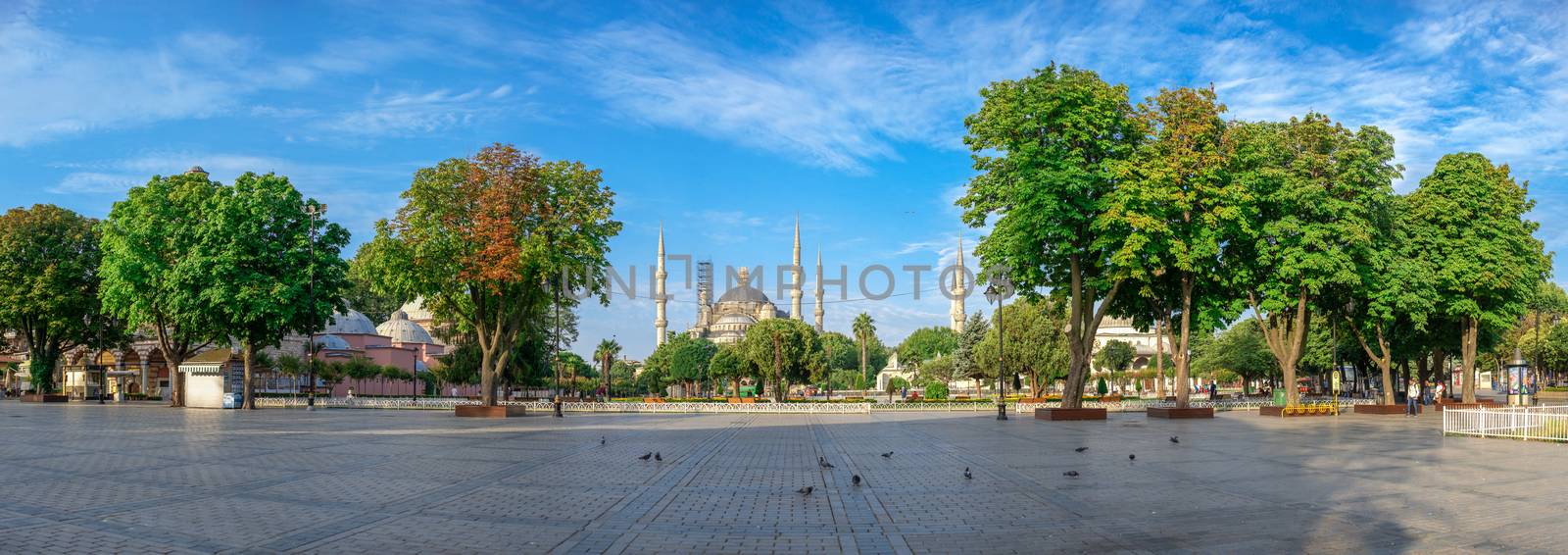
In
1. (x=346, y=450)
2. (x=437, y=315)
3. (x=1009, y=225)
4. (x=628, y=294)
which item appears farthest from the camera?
(x=628, y=294)

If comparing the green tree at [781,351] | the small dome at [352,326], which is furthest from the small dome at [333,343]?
the green tree at [781,351]

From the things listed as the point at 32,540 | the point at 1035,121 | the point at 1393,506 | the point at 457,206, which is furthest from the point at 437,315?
the point at 1393,506

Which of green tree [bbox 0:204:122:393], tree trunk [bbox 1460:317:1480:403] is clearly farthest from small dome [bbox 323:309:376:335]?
tree trunk [bbox 1460:317:1480:403]

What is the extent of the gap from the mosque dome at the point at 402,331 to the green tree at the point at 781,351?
130ft

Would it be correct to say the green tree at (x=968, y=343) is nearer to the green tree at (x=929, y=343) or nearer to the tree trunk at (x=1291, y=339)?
the tree trunk at (x=1291, y=339)

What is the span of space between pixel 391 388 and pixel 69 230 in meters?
28.7

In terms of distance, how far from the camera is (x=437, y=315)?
36.8 meters

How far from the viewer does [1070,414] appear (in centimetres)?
2958

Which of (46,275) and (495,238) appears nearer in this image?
(495,238)

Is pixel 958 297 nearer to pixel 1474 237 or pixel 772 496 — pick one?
pixel 1474 237

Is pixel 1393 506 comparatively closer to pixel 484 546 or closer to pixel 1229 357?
pixel 484 546

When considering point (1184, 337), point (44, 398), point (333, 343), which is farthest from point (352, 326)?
point (1184, 337)

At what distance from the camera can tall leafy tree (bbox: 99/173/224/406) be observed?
37.0 meters

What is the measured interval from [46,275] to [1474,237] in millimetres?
60508
